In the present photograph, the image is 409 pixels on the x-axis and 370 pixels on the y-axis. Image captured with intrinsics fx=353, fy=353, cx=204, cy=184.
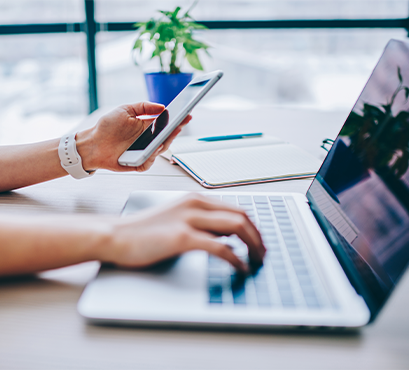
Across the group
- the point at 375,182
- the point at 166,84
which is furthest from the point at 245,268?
the point at 166,84

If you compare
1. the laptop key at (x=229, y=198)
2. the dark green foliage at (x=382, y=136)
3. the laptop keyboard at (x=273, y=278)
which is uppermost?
the dark green foliage at (x=382, y=136)

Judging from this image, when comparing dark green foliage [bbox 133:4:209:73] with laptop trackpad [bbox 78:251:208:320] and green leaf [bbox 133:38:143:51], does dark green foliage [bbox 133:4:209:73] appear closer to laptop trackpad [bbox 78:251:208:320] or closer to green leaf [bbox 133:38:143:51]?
green leaf [bbox 133:38:143:51]

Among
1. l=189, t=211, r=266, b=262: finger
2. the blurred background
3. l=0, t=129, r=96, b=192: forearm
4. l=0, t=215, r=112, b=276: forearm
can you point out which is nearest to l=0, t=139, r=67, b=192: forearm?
l=0, t=129, r=96, b=192: forearm

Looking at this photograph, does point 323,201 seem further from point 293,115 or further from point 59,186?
point 293,115

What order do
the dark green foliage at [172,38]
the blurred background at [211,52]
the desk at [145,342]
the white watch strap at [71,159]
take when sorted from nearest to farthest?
the desk at [145,342], the white watch strap at [71,159], the dark green foliage at [172,38], the blurred background at [211,52]

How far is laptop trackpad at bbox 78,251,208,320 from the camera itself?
12.2 inches

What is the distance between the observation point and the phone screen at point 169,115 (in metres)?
0.58

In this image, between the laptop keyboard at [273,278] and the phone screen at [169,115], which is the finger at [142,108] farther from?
the laptop keyboard at [273,278]

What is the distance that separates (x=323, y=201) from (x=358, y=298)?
8.2 inches

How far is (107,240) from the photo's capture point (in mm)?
366

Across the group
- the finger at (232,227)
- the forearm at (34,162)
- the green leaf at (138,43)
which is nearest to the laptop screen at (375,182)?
the finger at (232,227)

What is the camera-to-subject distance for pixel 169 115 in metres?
0.61

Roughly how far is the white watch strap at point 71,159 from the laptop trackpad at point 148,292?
0.37m

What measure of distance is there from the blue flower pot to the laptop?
1.93ft
